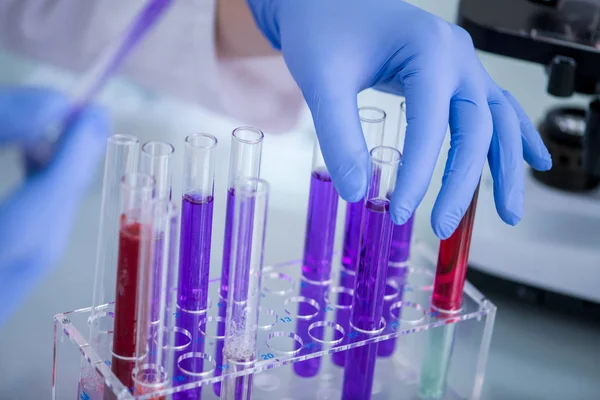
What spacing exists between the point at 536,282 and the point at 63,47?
118 centimetres

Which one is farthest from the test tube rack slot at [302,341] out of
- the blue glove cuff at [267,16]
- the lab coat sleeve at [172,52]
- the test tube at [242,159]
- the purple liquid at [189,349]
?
the lab coat sleeve at [172,52]

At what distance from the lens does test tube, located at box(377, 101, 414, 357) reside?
127cm

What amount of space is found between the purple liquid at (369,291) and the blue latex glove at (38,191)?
0.49m

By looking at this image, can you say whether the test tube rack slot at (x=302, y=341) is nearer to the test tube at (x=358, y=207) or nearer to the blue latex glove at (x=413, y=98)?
the test tube at (x=358, y=207)

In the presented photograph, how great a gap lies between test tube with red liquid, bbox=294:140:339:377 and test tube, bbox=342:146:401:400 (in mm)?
76

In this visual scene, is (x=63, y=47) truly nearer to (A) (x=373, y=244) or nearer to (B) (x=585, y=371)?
(A) (x=373, y=244)

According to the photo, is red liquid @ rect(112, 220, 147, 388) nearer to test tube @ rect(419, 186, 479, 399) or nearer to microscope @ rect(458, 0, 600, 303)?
test tube @ rect(419, 186, 479, 399)

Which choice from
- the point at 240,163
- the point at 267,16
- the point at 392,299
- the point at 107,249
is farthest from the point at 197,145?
the point at 267,16

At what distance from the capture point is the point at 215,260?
1.19 metres

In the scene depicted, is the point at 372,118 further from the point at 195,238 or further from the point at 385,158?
the point at 195,238

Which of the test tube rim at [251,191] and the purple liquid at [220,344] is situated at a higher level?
the test tube rim at [251,191]

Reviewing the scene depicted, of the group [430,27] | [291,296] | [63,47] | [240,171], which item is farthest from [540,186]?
[63,47]

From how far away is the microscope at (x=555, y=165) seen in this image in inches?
55.1

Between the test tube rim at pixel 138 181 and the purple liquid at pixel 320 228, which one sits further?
the purple liquid at pixel 320 228
